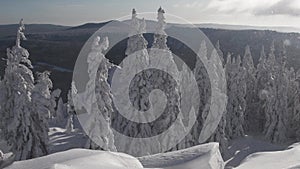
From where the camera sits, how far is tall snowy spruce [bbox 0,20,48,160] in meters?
24.1

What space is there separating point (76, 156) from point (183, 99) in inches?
1220

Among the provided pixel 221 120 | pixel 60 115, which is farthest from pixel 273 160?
pixel 60 115

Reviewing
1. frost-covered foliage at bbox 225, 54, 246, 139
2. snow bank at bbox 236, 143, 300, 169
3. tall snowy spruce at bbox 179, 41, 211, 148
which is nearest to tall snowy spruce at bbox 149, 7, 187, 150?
snow bank at bbox 236, 143, 300, 169

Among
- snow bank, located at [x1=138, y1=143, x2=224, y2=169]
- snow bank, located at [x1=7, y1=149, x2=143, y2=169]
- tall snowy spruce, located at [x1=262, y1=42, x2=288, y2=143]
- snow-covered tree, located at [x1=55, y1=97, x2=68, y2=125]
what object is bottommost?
snow-covered tree, located at [x1=55, y1=97, x2=68, y2=125]

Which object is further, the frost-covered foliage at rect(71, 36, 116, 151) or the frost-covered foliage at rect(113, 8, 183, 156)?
the frost-covered foliage at rect(113, 8, 183, 156)

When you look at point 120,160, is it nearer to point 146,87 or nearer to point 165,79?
point 146,87

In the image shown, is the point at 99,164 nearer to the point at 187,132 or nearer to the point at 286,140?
the point at 187,132

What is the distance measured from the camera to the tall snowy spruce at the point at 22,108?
79.1 ft

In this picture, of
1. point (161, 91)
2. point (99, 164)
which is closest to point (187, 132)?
point (161, 91)

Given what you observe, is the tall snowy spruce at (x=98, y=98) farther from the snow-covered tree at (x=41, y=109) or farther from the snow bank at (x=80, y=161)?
the snow bank at (x=80, y=161)

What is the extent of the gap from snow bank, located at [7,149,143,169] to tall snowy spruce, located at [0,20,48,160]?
8986 mm

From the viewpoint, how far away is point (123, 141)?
105ft

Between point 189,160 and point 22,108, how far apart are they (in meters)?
12.4

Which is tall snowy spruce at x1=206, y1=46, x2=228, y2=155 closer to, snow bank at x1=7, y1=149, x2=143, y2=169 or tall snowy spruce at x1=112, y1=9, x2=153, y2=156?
tall snowy spruce at x1=112, y1=9, x2=153, y2=156
